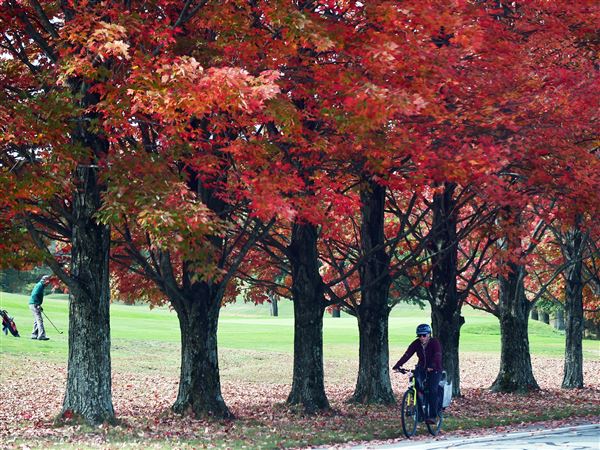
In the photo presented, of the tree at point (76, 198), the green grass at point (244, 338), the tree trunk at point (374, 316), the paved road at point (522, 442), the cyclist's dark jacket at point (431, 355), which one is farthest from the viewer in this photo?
the green grass at point (244, 338)

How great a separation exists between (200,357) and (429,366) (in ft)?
16.3

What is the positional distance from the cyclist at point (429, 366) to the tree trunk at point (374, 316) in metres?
6.67

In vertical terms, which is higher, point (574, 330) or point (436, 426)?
point (574, 330)

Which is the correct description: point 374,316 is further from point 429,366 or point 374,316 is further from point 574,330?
point 574,330

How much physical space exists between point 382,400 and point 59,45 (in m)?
11.9

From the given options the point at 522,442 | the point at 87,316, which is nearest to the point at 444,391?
the point at 522,442

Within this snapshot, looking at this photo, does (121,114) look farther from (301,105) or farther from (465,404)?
(465,404)

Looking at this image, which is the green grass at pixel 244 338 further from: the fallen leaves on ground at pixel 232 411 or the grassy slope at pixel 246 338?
the fallen leaves on ground at pixel 232 411

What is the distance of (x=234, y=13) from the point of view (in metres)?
14.8

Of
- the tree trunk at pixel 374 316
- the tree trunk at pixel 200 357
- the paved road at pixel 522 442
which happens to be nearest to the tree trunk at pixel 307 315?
the tree trunk at pixel 374 316

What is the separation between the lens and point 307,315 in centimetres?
2044

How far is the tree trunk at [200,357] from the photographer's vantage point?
18.2 m

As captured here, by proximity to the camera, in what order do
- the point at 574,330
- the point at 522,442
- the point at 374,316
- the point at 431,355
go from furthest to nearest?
the point at 574,330 < the point at 374,316 < the point at 431,355 < the point at 522,442

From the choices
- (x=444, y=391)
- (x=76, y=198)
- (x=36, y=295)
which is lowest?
(x=444, y=391)
